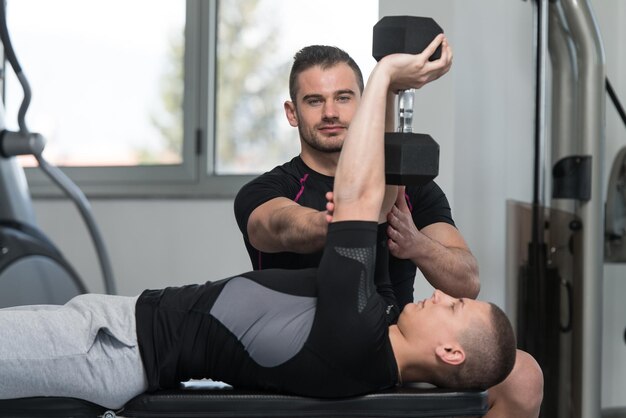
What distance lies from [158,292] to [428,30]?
673 millimetres

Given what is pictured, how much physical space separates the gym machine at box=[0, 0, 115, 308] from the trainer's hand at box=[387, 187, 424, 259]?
136cm

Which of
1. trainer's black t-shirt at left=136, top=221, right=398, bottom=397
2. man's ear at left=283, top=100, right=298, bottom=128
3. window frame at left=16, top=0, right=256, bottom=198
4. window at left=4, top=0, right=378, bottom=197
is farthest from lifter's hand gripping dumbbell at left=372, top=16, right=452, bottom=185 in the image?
window frame at left=16, top=0, right=256, bottom=198

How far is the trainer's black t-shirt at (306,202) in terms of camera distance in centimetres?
204

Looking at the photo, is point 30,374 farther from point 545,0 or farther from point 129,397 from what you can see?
point 545,0

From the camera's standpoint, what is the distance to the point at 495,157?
3.06 metres

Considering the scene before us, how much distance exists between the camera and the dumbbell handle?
1.62 meters

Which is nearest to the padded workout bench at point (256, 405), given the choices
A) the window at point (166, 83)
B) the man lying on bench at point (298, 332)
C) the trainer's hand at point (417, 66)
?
the man lying on bench at point (298, 332)

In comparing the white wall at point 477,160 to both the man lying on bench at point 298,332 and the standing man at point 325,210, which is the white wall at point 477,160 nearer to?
the standing man at point 325,210

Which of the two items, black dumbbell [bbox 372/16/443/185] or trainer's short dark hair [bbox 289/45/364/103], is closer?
black dumbbell [bbox 372/16/443/185]

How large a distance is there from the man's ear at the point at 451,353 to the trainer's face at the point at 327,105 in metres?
0.58

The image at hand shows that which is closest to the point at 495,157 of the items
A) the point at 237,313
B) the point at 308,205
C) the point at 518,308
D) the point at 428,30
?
the point at 518,308

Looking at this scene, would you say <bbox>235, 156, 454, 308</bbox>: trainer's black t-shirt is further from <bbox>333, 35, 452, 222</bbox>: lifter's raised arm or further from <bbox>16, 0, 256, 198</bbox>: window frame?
<bbox>16, 0, 256, 198</bbox>: window frame

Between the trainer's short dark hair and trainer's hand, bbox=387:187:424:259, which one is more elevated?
the trainer's short dark hair

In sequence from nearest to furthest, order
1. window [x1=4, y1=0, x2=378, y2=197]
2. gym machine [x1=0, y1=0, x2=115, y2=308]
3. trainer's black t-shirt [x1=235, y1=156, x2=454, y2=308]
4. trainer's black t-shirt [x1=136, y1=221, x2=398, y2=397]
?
trainer's black t-shirt [x1=136, y1=221, x2=398, y2=397] < trainer's black t-shirt [x1=235, y1=156, x2=454, y2=308] < gym machine [x1=0, y1=0, x2=115, y2=308] < window [x1=4, y1=0, x2=378, y2=197]
